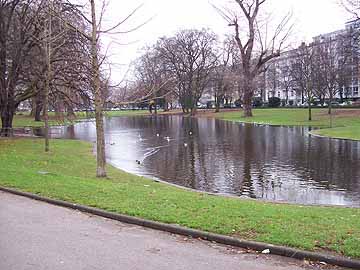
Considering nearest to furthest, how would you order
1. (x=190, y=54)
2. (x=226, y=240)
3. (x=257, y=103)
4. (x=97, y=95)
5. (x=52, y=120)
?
1. (x=226, y=240)
2. (x=97, y=95)
3. (x=52, y=120)
4. (x=190, y=54)
5. (x=257, y=103)

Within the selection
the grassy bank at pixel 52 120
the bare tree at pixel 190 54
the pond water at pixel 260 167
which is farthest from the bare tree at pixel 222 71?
the pond water at pixel 260 167

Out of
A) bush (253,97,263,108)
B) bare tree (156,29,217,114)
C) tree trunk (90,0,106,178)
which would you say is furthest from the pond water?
bush (253,97,263,108)

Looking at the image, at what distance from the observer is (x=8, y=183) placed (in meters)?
12.5

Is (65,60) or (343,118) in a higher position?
(65,60)

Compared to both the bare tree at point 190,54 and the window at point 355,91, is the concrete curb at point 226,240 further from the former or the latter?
the window at point 355,91

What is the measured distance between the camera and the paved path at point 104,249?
19.7 ft

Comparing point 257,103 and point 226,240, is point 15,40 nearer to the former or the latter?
point 226,240

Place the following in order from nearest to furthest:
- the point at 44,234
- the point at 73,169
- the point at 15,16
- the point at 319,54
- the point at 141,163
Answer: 1. the point at 44,234
2. the point at 73,169
3. the point at 141,163
4. the point at 15,16
5. the point at 319,54

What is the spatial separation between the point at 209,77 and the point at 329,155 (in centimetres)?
6942

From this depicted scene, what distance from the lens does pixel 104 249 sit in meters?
6.73

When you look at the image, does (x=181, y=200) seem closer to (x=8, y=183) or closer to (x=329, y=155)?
(x=8, y=183)

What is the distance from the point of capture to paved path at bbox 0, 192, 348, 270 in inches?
Answer: 237

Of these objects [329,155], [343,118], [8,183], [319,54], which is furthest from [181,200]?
[319,54]

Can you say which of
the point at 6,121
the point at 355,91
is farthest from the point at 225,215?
the point at 355,91
